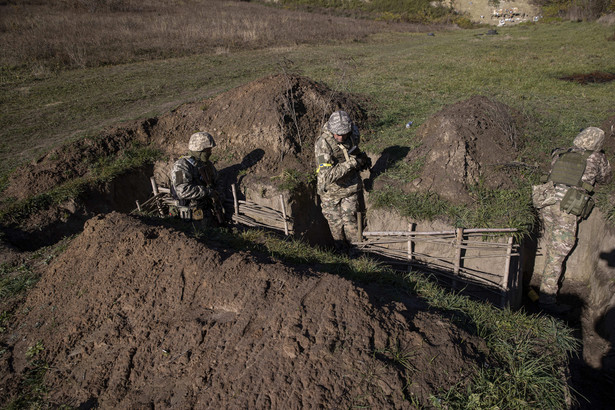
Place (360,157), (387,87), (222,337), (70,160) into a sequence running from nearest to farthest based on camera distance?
1. (222,337)
2. (360,157)
3. (70,160)
4. (387,87)

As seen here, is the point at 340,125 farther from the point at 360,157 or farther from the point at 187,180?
the point at 187,180

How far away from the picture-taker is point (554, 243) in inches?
205

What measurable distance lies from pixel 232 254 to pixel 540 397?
2.97 metres

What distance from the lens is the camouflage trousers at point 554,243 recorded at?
507 cm

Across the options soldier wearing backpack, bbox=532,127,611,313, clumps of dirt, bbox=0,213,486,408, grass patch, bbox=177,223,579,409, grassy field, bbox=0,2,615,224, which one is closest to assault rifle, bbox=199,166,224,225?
grass patch, bbox=177,223,579,409

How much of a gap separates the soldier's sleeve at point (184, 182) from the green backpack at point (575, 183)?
18.2 feet

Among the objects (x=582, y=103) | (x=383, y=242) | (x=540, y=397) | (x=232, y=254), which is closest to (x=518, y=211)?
(x=383, y=242)

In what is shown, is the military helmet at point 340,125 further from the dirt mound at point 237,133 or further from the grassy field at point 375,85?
the dirt mound at point 237,133

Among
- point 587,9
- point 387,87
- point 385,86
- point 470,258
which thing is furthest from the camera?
point 587,9

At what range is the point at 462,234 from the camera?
16.2 feet

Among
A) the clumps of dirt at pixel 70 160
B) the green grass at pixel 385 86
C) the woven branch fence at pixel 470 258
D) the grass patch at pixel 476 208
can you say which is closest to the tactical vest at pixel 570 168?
the grass patch at pixel 476 208

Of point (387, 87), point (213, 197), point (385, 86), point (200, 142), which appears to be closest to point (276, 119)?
point (200, 142)

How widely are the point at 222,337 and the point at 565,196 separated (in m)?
5.00

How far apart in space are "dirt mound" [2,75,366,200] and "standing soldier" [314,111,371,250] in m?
1.51
